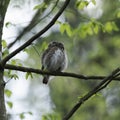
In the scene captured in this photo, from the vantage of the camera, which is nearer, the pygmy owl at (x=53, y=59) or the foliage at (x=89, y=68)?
the pygmy owl at (x=53, y=59)

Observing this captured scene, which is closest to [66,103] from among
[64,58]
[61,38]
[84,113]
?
[84,113]

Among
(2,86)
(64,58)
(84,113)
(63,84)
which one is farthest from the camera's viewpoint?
(63,84)

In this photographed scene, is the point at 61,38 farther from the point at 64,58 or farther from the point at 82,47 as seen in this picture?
the point at 64,58

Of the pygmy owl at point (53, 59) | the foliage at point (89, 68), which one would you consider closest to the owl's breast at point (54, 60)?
the pygmy owl at point (53, 59)

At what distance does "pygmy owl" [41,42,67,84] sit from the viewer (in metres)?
8.26

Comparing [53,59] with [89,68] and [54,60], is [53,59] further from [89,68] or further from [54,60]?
[89,68]

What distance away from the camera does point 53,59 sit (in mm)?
8352

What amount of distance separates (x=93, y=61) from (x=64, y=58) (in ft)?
36.7

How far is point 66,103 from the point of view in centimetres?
1805

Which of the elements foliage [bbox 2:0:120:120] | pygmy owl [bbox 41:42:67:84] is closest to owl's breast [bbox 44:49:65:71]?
pygmy owl [bbox 41:42:67:84]

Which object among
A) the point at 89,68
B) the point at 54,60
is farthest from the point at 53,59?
the point at 89,68

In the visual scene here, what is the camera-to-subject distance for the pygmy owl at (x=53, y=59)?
27.1 ft

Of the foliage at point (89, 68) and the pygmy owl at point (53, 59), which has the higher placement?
the pygmy owl at point (53, 59)

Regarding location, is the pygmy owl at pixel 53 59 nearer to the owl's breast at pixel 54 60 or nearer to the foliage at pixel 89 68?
the owl's breast at pixel 54 60
